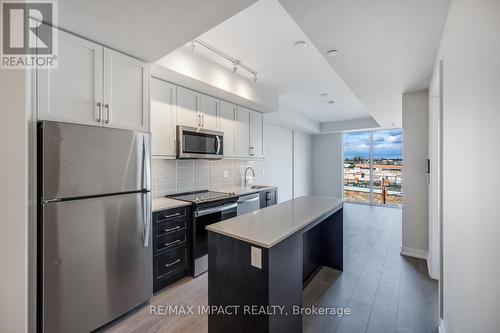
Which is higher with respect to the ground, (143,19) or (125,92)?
(143,19)

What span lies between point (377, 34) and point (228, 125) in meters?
2.38

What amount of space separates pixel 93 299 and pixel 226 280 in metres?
1.15

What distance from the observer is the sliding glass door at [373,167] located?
6.87 m

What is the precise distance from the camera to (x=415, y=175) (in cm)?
322

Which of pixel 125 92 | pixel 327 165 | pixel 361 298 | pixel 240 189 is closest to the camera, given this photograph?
pixel 125 92

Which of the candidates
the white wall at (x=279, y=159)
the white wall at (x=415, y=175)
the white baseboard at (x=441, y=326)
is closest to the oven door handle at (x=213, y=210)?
the white wall at (x=279, y=159)

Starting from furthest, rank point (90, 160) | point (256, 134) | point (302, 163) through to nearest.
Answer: point (302, 163) → point (256, 134) → point (90, 160)

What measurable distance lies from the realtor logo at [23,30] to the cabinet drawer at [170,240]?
1822mm

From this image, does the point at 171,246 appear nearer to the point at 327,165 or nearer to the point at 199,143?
the point at 199,143

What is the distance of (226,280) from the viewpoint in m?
1.58

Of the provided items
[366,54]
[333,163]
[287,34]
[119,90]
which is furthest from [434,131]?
[333,163]

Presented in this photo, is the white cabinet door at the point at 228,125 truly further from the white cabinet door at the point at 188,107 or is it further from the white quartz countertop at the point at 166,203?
the white quartz countertop at the point at 166,203

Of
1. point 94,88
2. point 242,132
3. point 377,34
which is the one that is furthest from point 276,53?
point 94,88

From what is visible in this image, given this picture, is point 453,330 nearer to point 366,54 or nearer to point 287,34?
point 366,54
